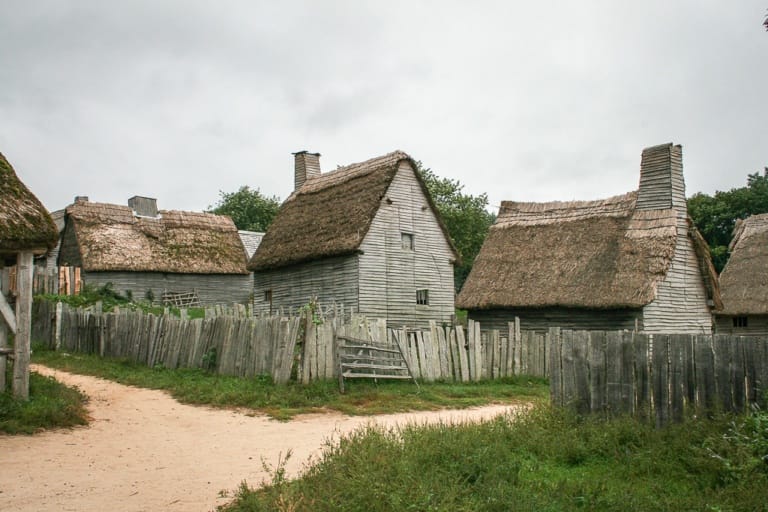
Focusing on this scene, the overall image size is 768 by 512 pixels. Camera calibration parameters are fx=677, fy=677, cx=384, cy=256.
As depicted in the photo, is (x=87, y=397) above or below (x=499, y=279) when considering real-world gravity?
below

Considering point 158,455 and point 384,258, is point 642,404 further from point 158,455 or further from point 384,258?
point 384,258

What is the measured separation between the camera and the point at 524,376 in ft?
57.8

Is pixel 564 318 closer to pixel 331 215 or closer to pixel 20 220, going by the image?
pixel 331 215

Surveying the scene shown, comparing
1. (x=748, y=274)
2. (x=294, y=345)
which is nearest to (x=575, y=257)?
(x=748, y=274)

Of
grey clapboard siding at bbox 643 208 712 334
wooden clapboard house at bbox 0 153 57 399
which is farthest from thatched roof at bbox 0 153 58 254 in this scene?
grey clapboard siding at bbox 643 208 712 334

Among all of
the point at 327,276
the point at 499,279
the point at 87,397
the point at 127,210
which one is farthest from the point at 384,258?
the point at 127,210

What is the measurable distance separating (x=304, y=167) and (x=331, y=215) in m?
6.35

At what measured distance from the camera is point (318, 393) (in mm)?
13609

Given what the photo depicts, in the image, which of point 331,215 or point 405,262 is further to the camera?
point 331,215

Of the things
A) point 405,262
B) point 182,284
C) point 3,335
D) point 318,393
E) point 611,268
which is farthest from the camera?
Answer: point 182,284

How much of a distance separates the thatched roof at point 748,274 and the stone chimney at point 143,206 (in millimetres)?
32316

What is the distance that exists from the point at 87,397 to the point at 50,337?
32.8 ft

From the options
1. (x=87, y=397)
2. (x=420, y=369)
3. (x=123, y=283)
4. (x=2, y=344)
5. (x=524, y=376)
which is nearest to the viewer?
(x=2, y=344)

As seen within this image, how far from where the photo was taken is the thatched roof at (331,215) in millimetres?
24922
